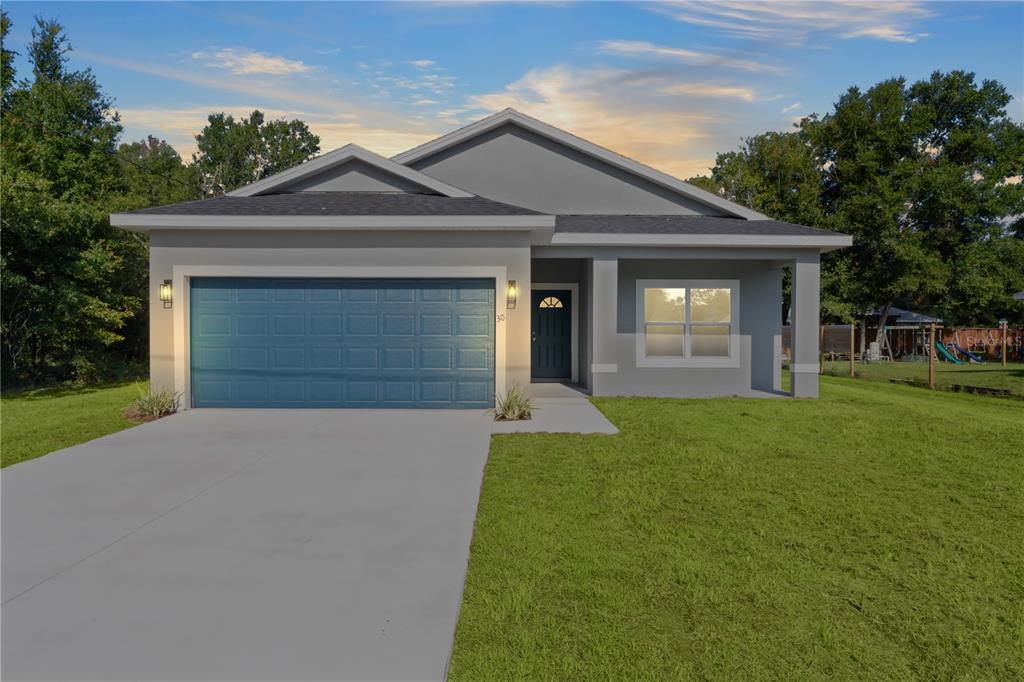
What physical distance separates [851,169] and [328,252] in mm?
35132

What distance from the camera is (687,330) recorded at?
14.5m

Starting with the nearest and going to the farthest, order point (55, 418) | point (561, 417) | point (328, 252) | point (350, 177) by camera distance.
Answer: point (561, 417)
point (55, 418)
point (328, 252)
point (350, 177)

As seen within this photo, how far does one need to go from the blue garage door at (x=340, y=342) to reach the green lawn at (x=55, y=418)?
180 centimetres

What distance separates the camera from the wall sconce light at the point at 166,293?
11320 millimetres

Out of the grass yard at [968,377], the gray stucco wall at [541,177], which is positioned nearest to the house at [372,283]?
the gray stucco wall at [541,177]

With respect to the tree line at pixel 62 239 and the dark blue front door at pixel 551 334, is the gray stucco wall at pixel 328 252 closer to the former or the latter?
the dark blue front door at pixel 551 334

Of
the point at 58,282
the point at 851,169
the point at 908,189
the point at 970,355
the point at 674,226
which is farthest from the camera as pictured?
the point at 851,169

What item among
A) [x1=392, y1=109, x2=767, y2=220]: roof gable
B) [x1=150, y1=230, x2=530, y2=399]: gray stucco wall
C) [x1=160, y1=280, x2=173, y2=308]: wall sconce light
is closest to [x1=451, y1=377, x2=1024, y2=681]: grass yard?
[x1=150, y1=230, x2=530, y2=399]: gray stucco wall

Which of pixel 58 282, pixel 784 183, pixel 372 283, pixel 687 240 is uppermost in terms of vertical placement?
pixel 784 183

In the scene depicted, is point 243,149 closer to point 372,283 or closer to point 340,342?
point 372,283

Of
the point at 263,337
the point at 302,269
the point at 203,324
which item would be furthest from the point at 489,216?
the point at 203,324

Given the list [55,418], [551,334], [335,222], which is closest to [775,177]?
[551,334]

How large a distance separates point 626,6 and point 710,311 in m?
6.78

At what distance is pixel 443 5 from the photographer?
12531mm
